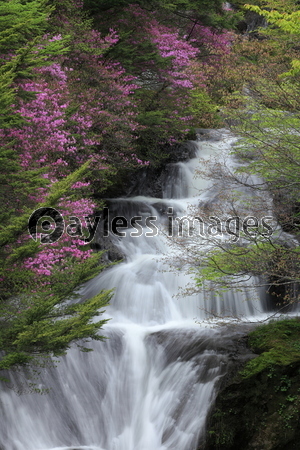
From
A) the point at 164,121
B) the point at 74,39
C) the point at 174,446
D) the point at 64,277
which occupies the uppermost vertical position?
the point at 74,39

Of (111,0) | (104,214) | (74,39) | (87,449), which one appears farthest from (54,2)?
(87,449)

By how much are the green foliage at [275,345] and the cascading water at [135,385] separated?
509 millimetres

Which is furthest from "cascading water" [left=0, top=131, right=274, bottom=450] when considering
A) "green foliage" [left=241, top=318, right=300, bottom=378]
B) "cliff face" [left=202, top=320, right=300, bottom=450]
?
"green foliage" [left=241, top=318, right=300, bottom=378]

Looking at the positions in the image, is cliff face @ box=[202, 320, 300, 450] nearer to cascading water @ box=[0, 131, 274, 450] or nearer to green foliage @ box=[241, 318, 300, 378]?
green foliage @ box=[241, 318, 300, 378]

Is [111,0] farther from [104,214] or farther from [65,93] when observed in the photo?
[104,214]

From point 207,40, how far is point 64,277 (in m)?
14.9

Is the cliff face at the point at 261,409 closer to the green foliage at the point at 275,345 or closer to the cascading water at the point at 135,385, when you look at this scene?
the green foliage at the point at 275,345

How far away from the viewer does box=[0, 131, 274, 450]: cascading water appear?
23.9 ft

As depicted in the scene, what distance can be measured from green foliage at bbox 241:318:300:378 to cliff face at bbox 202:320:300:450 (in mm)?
15

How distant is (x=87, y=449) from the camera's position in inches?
287
